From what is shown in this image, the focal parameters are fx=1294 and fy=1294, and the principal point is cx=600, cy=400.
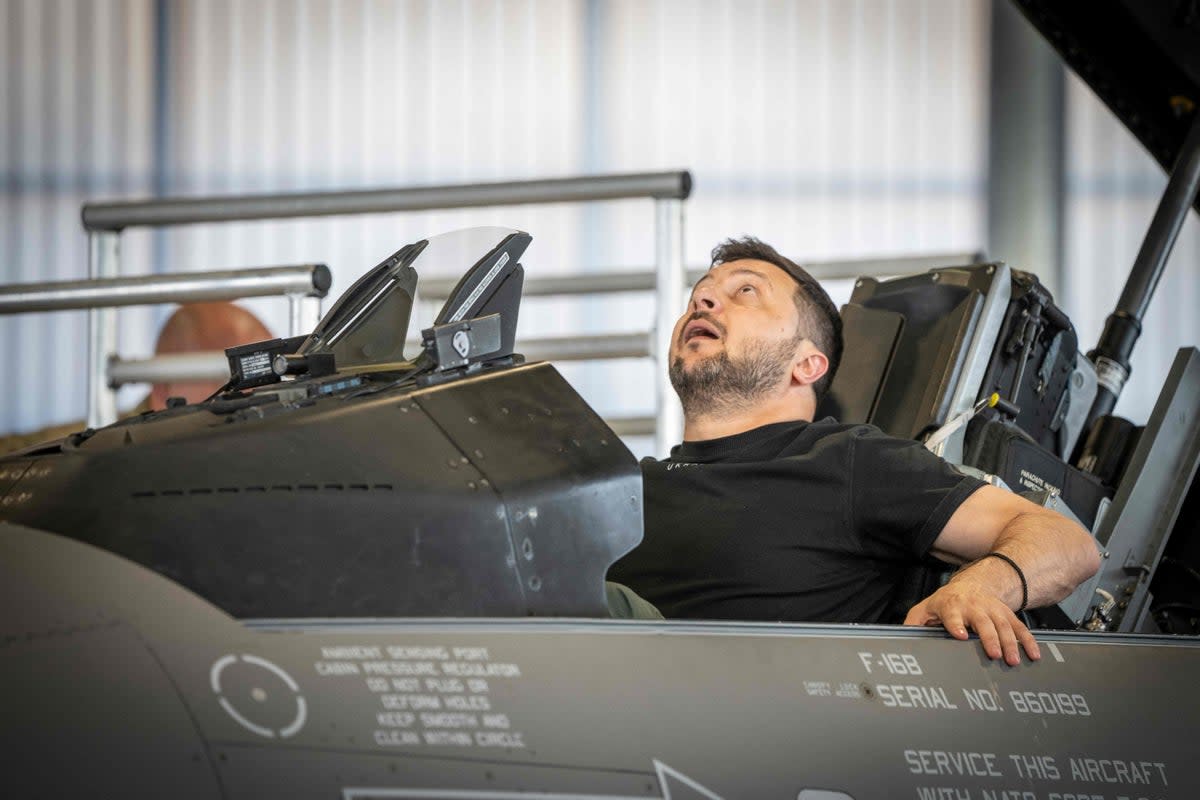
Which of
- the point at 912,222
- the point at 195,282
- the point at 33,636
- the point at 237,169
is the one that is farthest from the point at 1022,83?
the point at 33,636

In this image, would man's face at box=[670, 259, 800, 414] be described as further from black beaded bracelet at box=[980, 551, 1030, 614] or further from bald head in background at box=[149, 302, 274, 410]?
bald head in background at box=[149, 302, 274, 410]

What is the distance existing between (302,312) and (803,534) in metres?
1.22

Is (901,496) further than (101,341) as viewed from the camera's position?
No

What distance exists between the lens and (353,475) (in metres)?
1.06

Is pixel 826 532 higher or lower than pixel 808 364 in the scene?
lower

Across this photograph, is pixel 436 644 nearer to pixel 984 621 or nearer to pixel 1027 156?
pixel 984 621

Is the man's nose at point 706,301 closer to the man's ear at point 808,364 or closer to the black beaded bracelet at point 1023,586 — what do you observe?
the man's ear at point 808,364

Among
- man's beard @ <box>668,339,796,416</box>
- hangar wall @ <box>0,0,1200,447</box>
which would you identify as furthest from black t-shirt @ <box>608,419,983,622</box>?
hangar wall @ <box>0,0,1200,447</box>

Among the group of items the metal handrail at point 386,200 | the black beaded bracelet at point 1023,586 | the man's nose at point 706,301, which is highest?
the metal handrail at point 386,200

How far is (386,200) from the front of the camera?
2.68 metres

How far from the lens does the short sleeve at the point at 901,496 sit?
62.4 inches

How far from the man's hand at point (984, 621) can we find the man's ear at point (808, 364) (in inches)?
29.8

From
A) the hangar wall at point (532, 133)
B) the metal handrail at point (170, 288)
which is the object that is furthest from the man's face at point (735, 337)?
the hangar wall at point (532, 133)

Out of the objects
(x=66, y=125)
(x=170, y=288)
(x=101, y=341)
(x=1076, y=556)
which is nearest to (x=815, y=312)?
(x=1076, y=556)
